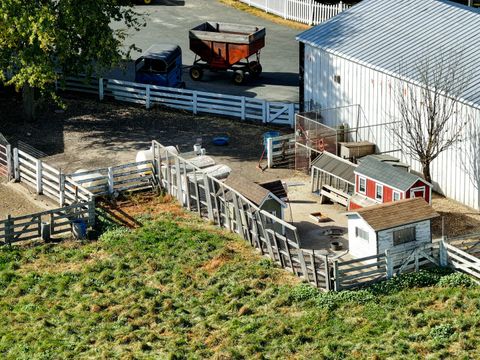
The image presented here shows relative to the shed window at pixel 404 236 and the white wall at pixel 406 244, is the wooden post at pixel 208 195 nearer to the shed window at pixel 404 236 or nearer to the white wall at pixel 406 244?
the white wall at pixel 406 244

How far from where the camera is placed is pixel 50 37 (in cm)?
4859

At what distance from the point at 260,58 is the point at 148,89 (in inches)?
343

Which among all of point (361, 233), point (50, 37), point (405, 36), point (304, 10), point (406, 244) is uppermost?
point (405, 36)

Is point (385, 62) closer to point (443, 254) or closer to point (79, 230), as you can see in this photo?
point (443, 254)

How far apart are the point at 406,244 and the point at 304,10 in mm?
31026

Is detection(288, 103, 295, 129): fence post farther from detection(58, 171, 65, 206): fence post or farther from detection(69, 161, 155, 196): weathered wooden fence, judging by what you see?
detection(58, 171, 65, 206): fence post

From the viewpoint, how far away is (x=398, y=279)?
36531 mm

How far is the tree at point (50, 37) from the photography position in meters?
48.7

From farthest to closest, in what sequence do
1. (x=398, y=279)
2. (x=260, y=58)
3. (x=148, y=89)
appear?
(x=260, y=58)
(x=148, y=89)
(x=398, y=279)

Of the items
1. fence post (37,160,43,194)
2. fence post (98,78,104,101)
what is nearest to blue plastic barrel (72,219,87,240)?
fence post (37,160,43,194)

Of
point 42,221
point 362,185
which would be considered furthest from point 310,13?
point 42,221

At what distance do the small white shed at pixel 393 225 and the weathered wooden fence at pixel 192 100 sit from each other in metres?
→ 14.3

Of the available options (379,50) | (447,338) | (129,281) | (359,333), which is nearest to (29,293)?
(129,281)

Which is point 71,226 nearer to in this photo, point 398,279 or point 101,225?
point 101,225
